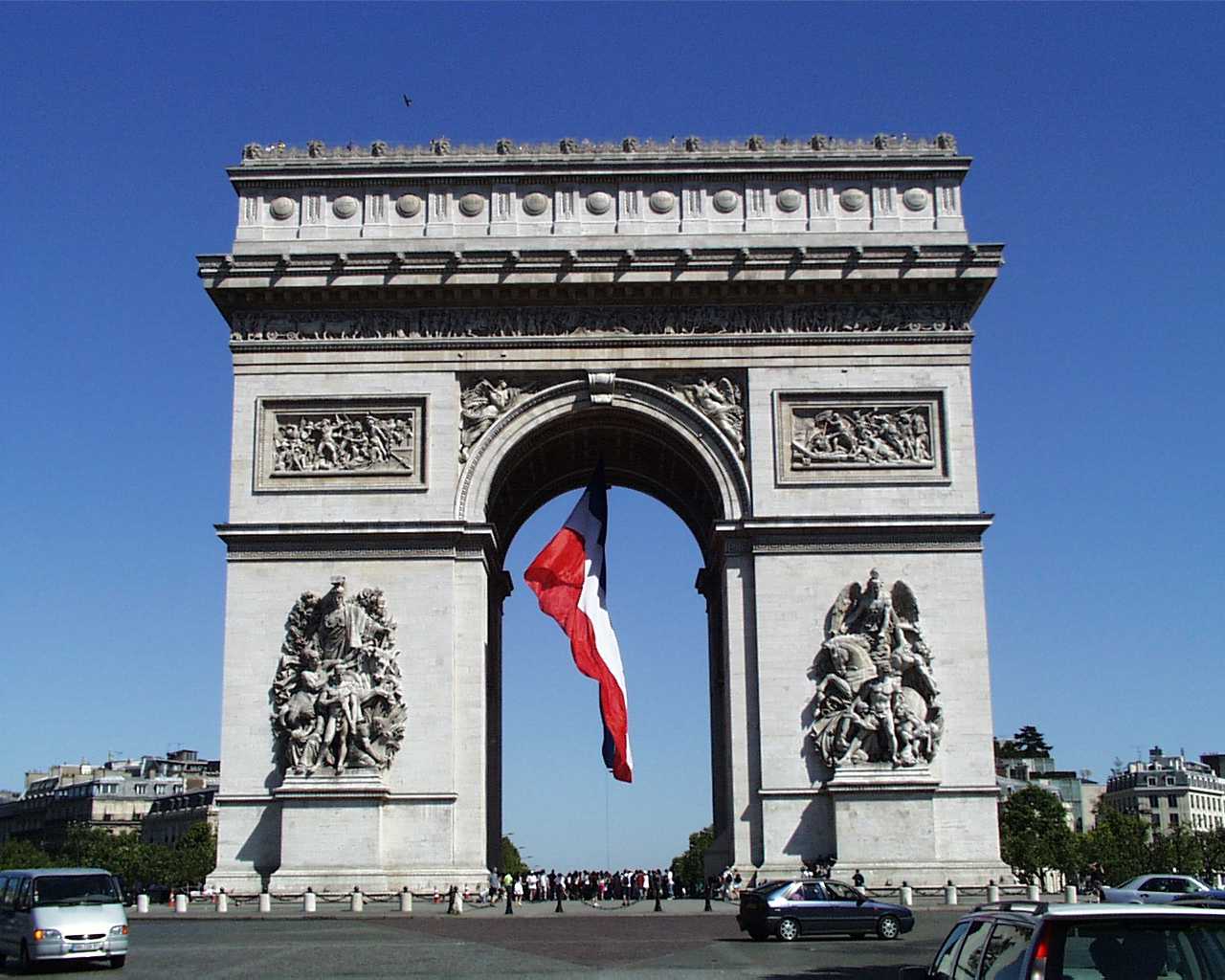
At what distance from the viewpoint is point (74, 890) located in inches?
842

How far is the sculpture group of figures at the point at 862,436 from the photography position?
35188 millimetres

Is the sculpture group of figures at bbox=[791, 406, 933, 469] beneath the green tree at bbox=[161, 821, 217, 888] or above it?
above

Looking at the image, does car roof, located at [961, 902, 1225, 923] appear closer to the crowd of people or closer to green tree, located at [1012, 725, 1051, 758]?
the crowd of people

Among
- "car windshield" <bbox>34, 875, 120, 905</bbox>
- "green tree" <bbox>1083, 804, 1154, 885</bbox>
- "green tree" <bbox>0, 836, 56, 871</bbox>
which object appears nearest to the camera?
"car windshield" <bbox>34, 875, 120, 905</bbox>

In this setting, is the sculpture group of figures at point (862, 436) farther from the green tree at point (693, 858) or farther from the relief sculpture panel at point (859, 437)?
the green tree at point (693, 858)

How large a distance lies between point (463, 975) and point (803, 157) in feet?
79.0

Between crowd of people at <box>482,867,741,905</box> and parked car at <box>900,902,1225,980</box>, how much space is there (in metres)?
25.6

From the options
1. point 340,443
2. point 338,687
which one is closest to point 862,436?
point 340,443

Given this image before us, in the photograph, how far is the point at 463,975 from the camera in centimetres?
1830

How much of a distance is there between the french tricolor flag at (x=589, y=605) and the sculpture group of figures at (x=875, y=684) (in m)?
4.88

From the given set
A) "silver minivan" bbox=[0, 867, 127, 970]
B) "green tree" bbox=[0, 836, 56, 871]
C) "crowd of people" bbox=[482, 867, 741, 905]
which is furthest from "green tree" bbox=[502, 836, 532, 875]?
"silver minivan" bbox=[0, 867, 127, 970]

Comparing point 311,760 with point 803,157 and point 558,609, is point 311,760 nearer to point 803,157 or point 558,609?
point 558,609

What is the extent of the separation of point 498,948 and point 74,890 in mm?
6219

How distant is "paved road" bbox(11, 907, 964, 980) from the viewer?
19.0 meters
